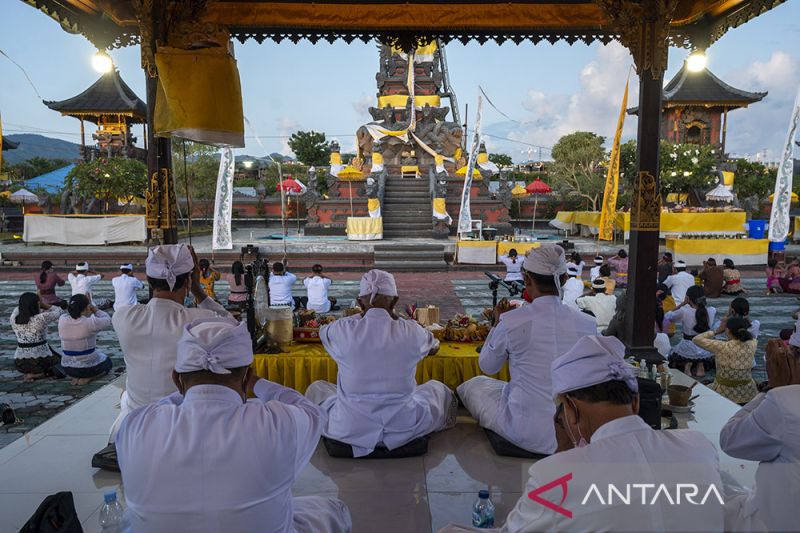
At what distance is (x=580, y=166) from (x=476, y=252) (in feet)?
64.8

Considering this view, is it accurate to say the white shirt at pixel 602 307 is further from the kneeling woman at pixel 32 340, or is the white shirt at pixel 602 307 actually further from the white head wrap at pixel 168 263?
the kneeling woman at pixel 32 340

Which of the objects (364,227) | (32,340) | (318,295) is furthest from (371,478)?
(364,227)

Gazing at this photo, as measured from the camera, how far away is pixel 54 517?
2.36 meters

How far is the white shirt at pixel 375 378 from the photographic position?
4109 millimetres

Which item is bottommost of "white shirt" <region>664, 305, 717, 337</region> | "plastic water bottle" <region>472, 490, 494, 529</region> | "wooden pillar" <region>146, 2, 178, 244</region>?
"plastic water bottle" <region>472, 490, 494, 529</region>

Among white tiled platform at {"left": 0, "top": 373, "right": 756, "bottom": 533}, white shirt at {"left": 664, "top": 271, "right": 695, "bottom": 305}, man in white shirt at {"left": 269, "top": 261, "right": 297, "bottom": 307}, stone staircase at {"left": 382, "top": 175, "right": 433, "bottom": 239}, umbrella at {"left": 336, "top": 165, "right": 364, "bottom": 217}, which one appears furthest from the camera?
umbrella at {"left": 336, "top": 165, "right": 364, "bottom": 217}

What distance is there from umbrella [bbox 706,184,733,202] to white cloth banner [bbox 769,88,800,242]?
15.5 metres

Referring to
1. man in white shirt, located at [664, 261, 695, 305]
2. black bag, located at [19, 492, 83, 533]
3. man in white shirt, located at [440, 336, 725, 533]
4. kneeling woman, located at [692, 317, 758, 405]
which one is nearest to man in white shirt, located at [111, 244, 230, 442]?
black bag, located at [19, 492, 83, 533]

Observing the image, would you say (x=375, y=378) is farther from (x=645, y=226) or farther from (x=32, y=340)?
(x=32, y=340)

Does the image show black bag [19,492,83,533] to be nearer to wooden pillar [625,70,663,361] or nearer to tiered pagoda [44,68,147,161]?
wooden pillar [625,70,663,361]

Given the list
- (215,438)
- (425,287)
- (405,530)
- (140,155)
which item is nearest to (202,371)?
(215,438)

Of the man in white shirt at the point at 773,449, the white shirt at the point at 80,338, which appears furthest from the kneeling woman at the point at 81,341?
the man in white shirt at the point at 773,449

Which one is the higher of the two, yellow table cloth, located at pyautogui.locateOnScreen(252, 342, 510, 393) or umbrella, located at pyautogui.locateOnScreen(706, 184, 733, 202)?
umbrella, located at pyautogui.locateOnScreen(706, 184, 733, 202)

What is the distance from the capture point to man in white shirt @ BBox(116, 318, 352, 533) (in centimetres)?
211
